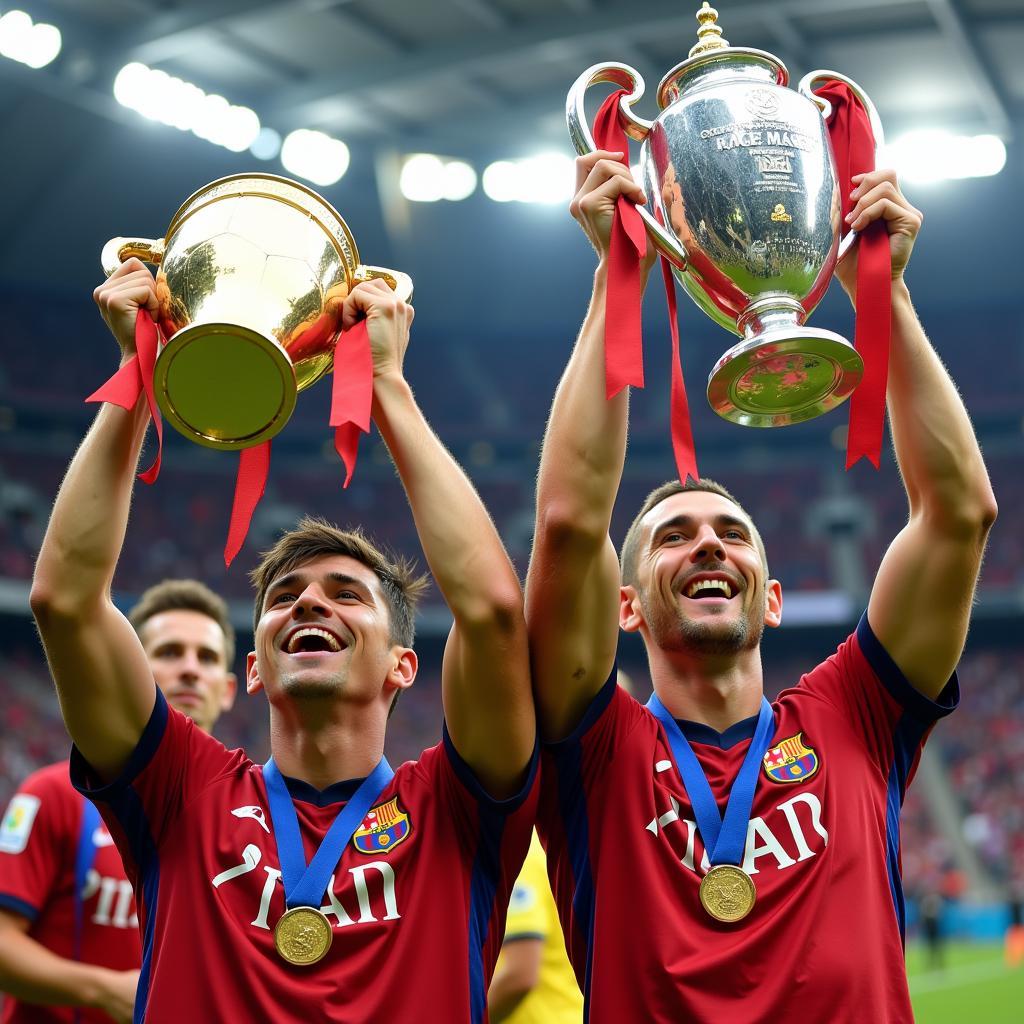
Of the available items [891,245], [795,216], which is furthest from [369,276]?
[891,245]

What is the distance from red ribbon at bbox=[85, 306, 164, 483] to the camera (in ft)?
7.14

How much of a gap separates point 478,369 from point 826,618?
8.99 m

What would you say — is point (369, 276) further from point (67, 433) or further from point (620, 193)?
point (67, 433)

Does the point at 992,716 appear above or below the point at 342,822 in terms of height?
above

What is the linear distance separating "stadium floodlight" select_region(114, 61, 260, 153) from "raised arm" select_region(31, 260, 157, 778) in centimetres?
1561

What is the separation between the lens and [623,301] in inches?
88.4

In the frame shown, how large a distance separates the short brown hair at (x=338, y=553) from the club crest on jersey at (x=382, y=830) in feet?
1.17

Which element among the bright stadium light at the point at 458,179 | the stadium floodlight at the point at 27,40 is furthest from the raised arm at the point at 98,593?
the bright stadium light at the point at 458,179

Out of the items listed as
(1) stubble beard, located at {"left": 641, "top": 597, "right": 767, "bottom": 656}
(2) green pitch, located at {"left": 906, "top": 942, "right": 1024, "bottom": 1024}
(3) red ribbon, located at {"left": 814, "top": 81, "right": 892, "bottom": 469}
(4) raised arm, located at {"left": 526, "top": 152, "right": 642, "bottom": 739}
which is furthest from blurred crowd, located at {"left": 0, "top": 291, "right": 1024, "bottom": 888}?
(3) red ribbon, located at {"left": 814, "top": 81, "right": 892, "bottom": 469}

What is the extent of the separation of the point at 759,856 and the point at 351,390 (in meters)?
1.06

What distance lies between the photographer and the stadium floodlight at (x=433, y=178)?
21.0 metres

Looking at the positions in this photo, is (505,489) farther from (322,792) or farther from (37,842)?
(322,792)

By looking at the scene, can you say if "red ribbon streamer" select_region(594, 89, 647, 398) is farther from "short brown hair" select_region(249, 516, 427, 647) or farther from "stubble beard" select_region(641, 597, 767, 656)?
"short brown hair" select_region(249, 516, 427, 647)

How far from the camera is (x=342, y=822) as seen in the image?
2264 mm
